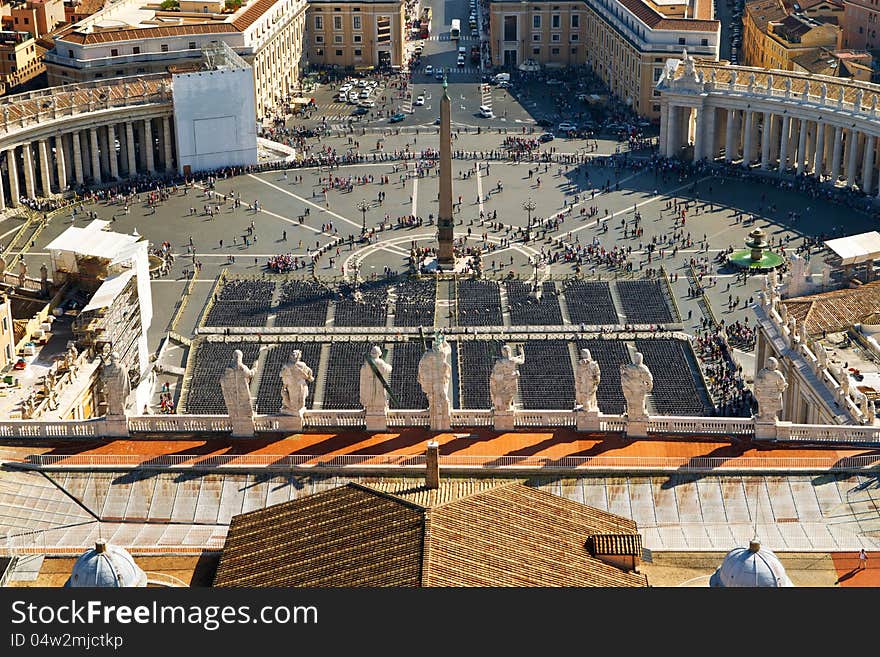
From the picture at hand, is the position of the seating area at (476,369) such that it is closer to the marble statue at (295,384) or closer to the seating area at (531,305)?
the seating area at (531,305)

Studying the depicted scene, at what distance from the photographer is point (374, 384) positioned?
69.9m

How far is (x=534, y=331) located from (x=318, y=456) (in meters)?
60.8

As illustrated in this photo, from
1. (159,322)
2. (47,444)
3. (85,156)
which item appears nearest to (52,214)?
(85,156)

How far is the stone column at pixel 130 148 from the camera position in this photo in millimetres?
172875

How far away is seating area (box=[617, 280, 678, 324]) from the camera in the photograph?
428 feet

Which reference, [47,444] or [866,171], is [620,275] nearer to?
[866,171]

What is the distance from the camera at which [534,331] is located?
128250mm

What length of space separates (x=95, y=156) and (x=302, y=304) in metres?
46.9

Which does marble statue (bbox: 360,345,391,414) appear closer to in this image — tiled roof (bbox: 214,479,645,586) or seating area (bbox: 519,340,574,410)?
tiled roof (bbox: 214,479,645,586)

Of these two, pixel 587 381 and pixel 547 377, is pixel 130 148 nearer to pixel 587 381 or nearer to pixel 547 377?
pixel 547 377

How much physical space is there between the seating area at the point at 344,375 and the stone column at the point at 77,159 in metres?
55.5

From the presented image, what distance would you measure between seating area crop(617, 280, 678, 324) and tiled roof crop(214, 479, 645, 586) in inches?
2717

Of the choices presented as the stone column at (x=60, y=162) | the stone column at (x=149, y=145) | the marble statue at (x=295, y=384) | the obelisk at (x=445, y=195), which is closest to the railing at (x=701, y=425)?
the marble statue at (x=295, y=384)

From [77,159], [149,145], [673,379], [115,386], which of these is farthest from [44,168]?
[115,386]
